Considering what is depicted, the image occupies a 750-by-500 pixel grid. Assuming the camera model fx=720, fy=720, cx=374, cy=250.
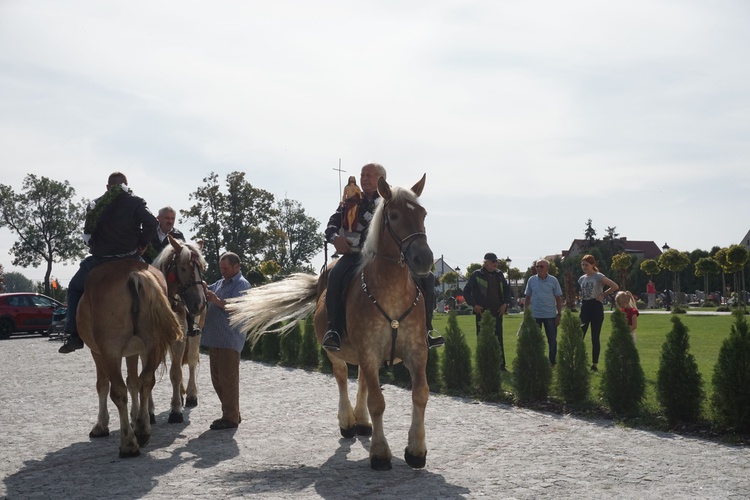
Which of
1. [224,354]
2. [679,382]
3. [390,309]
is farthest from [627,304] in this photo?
[390,309]

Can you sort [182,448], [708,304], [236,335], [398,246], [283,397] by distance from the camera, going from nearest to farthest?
1. [398,246]
2. [182,448]
3. [236,335]
4. [283,397]
5. [708,304]

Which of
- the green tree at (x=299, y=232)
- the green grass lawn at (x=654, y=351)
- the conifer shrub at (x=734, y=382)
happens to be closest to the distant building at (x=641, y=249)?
the green tree at (x=299, y=232)

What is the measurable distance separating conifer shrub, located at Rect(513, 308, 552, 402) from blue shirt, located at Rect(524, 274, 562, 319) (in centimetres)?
332

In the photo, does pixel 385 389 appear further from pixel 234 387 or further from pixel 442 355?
pixel 234 387

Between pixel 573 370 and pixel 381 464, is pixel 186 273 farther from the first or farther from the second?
pixel 573 370

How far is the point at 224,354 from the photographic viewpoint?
9828mm

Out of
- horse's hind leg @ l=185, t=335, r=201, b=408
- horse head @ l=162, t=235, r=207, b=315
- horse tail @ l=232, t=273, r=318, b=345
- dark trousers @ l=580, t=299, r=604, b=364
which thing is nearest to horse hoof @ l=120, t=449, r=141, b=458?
horse head @ l=162, t=235, r=207, b=315

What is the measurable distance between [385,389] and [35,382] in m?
7.57

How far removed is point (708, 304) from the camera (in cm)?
6272

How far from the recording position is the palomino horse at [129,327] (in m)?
7.72

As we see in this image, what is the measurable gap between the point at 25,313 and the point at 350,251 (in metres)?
29.7

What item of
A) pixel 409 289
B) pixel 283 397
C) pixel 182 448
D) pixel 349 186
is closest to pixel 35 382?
pixel 283 397

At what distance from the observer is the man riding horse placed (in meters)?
7.67

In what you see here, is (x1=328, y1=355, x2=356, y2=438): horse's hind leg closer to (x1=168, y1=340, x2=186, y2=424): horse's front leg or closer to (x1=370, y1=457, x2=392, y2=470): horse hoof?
(x1=370, y1=457, x2=392, y2=470): horse hoof
